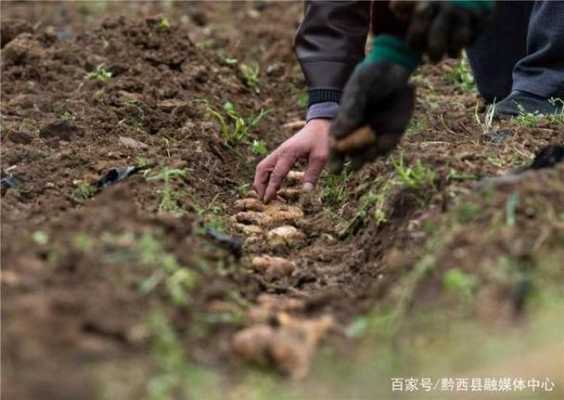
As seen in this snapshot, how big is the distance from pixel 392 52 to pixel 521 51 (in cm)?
191

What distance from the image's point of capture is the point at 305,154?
2879 millimetres

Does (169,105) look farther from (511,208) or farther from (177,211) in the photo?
(511,208)

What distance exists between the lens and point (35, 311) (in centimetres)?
167

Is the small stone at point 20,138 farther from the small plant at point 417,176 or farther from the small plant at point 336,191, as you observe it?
the small plant at point 417,176

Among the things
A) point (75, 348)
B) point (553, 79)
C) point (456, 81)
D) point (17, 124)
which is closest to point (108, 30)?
point (17, 124)

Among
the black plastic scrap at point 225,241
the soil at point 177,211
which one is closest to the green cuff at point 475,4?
the soil at point 177,211

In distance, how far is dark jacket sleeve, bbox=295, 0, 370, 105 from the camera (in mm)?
2938

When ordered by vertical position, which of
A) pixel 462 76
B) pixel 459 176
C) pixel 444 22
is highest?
pixel 444 22

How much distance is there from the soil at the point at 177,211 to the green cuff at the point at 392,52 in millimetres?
308

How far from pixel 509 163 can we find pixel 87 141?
1.34m

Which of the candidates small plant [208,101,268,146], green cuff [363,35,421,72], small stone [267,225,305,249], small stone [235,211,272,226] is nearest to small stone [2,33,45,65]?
small plant [208,101,268,146]

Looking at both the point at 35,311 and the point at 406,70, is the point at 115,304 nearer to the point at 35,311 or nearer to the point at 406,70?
the point at 35,311

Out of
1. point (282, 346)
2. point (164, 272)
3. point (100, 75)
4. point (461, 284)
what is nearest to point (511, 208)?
point (461, 284)

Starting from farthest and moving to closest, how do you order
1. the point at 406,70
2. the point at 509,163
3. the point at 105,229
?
1. the point at 509,163
2. the point at 406,70
3. the point at 105,229
